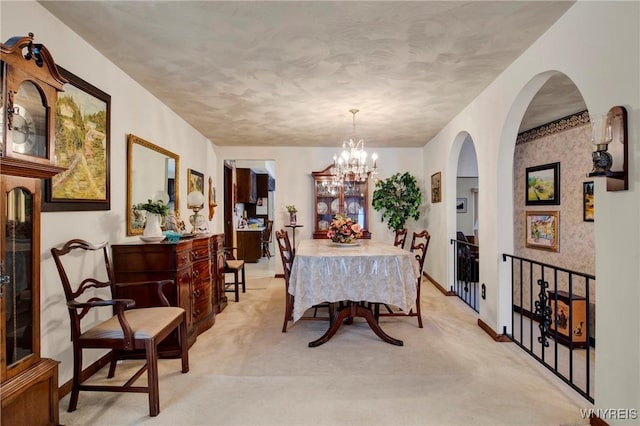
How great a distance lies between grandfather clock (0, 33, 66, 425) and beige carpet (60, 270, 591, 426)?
577mm

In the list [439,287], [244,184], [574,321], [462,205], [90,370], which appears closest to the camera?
[90,370]

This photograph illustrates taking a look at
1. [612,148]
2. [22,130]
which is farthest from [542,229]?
[22,130]

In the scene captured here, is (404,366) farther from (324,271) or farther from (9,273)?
(9,273)

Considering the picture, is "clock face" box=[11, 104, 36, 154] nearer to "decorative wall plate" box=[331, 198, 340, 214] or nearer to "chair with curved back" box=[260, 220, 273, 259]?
"decorative wall plate" box=[331, 198, 340, 214]

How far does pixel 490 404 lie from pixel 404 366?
647mm

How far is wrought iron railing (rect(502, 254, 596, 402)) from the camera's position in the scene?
2.32 meters

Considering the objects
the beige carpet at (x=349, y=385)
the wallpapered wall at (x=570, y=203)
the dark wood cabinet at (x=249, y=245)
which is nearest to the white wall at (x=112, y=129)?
the beige carpet at (x=349, y=385)

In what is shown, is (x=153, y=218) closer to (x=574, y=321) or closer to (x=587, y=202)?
(x=574, y=321)

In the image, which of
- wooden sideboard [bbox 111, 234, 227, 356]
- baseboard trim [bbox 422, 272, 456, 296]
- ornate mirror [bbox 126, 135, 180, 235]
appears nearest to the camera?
wooden sideboard [bbox 111, 234, 227, 356]

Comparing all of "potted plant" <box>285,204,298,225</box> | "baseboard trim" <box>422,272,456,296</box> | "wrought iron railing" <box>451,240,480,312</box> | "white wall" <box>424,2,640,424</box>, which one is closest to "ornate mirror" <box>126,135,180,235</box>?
"potted plant" <box>285,204,298,225</box>

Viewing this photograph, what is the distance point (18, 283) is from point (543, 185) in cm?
486

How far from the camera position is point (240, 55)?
98.4 inches

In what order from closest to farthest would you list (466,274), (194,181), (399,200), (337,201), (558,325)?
(558,325) < (466,274) < (194,181) < (399,200) < (337,201)

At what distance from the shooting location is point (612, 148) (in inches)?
65.8
